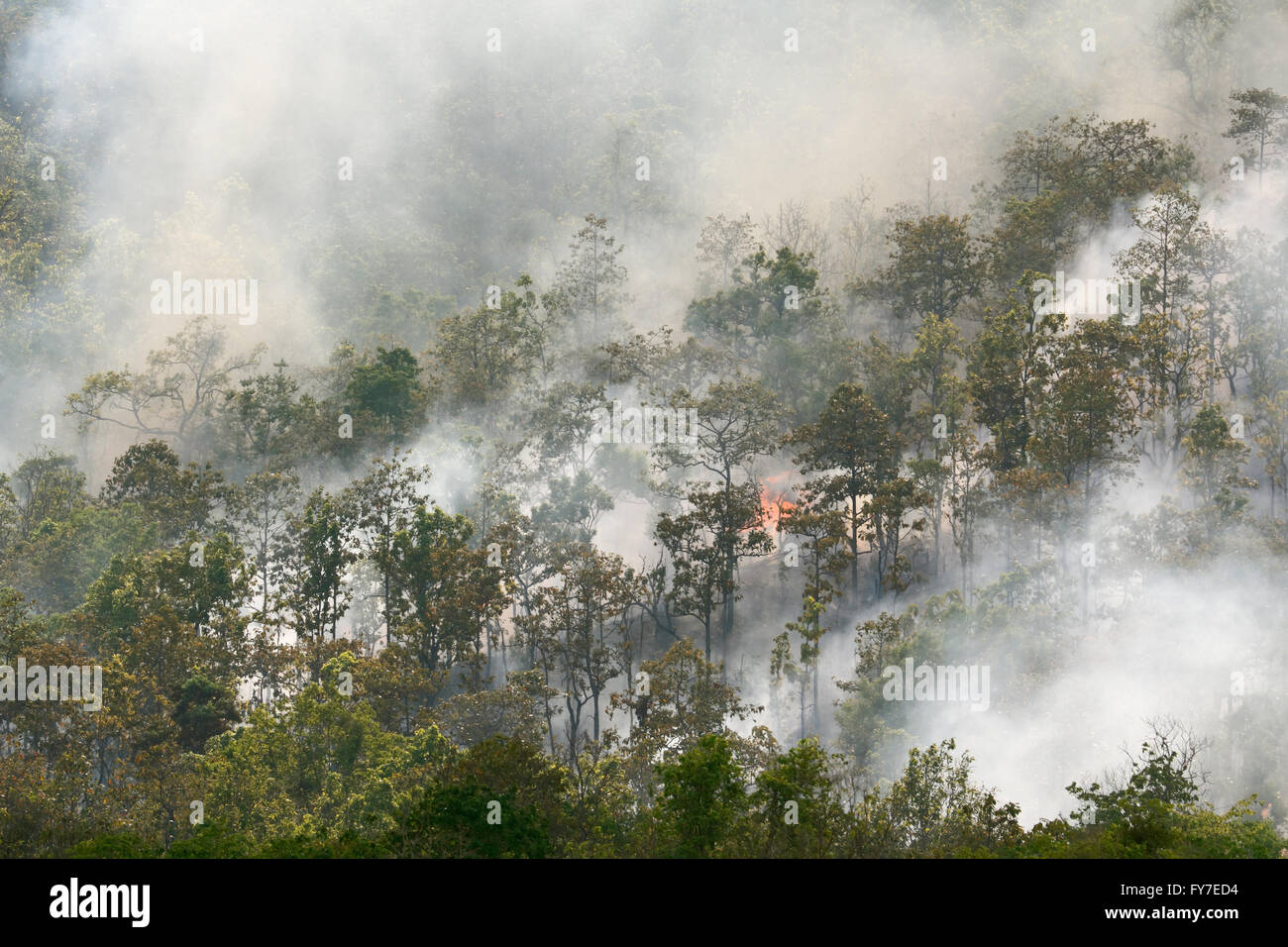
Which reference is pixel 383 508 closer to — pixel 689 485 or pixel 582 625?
pixel 582 625

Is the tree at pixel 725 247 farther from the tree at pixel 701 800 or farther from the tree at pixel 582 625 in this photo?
the tree at pixel 701 800

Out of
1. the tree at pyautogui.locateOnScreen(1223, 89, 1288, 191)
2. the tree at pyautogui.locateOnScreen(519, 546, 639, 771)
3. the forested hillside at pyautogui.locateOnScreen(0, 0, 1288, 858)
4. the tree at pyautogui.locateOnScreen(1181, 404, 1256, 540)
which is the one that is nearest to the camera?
the forested hillside at pyautogui.locateOnScreen(0, 0, 1288, 858)

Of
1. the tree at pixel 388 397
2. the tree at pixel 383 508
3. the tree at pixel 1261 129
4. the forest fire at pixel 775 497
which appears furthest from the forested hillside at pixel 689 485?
the forest fire at pixel 775 497

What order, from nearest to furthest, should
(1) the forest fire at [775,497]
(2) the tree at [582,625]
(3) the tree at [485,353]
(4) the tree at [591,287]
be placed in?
(2) the tree at [582,625] < (1) the forest fire at [775,497] < (3) the tree at [485,353] < (4) the tree at [591,287]

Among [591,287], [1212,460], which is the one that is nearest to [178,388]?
[591,287]

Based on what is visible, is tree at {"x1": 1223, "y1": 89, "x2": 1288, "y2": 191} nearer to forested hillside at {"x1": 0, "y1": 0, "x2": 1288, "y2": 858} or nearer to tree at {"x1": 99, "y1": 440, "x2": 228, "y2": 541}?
forested hillside at {"x1": 0, "y1": 0, "x2": 1288, "y2": 858}

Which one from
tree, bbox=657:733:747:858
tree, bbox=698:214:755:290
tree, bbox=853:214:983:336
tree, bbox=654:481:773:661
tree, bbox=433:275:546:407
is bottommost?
tree, bbox=657:733:747:858

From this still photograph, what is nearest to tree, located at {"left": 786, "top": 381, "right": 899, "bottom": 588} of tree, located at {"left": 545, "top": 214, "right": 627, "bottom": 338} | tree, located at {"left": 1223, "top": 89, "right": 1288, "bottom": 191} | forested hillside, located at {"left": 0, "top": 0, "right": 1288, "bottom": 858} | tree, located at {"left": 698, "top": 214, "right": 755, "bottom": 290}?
forested hillside, located at {"left": 0, "top": 0, "right": 1288, "bottom": 858}
